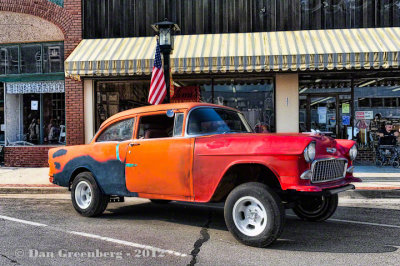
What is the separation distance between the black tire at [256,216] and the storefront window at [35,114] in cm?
1015

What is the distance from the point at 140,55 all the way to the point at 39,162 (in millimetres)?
5564

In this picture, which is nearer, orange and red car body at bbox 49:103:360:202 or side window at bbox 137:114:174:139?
orange and red car body at bbox 49:103:360:202

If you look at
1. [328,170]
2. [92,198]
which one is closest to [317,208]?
[328,170]

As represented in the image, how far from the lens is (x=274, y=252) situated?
4344mm

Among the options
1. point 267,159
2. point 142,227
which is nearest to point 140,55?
point 142,227

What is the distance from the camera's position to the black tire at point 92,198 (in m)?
6.08

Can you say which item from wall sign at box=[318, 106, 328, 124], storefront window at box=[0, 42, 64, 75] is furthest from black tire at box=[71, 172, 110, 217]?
wall sign at box=[318, 106, 328, 124]

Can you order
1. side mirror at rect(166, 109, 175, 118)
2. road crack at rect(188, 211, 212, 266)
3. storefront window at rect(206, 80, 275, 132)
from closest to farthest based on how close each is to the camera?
road crack at rect(188, 211, 212, 266), side mirror at rect(166, 109, 175, 118), storefront window at rect(206, 80, 275, 132)

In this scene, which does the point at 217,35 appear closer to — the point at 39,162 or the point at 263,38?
the point at 263,38

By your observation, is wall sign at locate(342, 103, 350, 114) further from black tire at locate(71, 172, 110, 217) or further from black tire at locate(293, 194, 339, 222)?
black tire at locate(71, 172, 110, 217)

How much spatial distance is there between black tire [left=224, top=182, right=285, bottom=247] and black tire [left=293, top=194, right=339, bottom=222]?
4.62ft

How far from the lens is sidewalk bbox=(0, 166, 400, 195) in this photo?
28.1ft

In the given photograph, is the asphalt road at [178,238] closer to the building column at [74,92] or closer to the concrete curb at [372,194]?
the concrete curb at [372,194]

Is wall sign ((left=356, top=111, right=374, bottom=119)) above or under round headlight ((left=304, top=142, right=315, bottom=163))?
above
